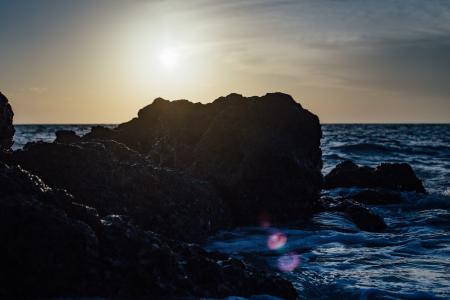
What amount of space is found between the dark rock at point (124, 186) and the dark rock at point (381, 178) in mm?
7602

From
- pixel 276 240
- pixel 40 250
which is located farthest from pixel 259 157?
pixel 40 250

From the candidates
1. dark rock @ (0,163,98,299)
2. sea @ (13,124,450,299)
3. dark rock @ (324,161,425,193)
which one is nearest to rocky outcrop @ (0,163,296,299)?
dark rock @ (0,163,98,299)

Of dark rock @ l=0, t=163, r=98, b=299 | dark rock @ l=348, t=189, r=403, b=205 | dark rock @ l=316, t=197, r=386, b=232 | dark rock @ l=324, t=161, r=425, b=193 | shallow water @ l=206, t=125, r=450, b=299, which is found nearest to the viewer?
dark rock @ l=0, t=163, r=98, b=299

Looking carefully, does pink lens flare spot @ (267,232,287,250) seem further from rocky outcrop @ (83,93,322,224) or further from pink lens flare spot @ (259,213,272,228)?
rocky outcrop @ (83,93,322,224)

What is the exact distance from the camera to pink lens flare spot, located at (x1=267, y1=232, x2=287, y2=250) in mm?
6980

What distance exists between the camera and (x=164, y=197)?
679cm

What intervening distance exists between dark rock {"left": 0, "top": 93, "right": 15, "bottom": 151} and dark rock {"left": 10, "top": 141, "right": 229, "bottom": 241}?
1.28 m

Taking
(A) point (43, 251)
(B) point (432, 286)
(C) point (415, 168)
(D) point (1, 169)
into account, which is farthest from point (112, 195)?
(C) point (415, 168)

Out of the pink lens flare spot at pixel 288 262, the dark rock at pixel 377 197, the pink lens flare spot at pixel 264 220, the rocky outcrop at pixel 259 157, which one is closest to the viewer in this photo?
the pink lens flare spot at pixel 288 262

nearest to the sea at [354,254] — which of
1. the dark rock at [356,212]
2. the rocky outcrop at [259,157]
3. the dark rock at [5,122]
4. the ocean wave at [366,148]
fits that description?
the dark rock at [356,212]

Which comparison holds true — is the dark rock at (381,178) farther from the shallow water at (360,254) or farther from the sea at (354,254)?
the sea at (354,254)

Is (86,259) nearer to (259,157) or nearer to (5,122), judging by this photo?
(5,122)

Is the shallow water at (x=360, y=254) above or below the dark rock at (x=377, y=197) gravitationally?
below

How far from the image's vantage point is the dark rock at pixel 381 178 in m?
13.7
